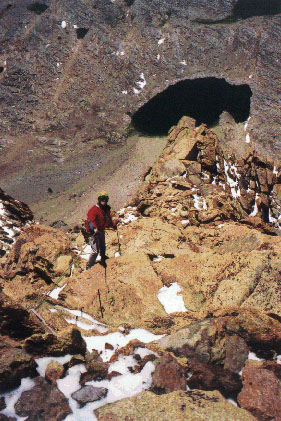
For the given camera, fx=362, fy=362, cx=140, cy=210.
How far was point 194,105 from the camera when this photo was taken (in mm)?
84125

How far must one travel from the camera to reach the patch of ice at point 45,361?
976 centimetres

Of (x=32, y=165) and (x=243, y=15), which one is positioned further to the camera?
(x=243, y=15)

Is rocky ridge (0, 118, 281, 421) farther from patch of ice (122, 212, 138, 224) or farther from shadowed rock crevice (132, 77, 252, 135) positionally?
shadowed rock crevice (132, 77, 252, 135)

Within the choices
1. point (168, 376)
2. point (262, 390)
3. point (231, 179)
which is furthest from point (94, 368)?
point (231, 179)

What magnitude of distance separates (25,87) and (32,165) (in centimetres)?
3028

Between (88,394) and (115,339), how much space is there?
8.58 ft

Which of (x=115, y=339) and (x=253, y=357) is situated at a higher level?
(x=253, y=357)

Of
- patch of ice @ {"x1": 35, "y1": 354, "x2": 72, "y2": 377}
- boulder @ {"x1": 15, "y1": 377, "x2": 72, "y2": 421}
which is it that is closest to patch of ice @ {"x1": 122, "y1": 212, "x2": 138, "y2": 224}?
patch of ice @ {"x1": 35, "y1": 354, "x2": 72, "y2": 377}

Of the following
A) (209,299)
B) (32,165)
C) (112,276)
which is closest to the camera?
(209,299)

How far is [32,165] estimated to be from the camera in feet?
237

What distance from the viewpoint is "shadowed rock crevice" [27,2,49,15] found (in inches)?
3905

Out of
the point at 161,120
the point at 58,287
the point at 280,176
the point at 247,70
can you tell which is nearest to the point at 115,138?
the point at 161,120

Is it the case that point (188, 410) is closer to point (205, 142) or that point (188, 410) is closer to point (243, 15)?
point (205, 142)

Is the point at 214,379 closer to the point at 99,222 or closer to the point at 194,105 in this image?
the point at 99,222
